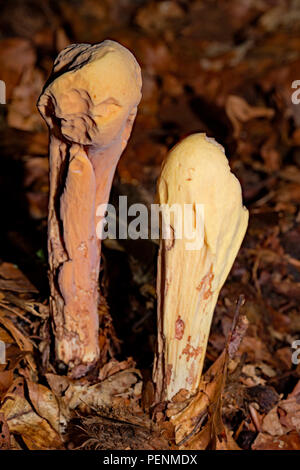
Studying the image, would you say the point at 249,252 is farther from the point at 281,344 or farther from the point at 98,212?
the point at 98,212

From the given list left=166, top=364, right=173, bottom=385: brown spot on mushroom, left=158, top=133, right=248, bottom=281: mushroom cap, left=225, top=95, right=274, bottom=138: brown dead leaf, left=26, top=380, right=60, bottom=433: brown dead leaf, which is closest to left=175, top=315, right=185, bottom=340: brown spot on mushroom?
left=166, top=364, right=173, bottom=385: brown spot on mushroom

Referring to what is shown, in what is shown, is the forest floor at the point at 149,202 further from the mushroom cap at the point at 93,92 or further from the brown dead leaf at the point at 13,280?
the mushroom cap at the point at 93,92

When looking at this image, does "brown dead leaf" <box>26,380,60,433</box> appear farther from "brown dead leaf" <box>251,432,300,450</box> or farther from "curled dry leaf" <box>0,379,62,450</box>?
"brown dead leaf" <box>251,432,300,450</box>

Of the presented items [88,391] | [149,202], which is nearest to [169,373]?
[88,391]

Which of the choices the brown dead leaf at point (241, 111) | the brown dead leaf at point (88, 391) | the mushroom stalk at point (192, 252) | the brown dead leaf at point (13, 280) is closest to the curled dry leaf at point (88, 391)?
the brown dead leaf at point (88, 391)

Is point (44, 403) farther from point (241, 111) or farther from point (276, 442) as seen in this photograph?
point (241, 111)

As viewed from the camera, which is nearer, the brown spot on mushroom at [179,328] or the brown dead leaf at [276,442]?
the brown spot on mushroom at [179,328]

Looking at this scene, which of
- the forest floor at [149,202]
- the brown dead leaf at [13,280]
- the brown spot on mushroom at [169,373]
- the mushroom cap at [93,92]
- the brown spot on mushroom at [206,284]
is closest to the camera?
the mushroom cap at [93,92]

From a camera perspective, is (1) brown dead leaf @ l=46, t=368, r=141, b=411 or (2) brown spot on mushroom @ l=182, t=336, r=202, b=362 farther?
(1) brown dead leaf @ l=46, t=368, r=141, b=411
